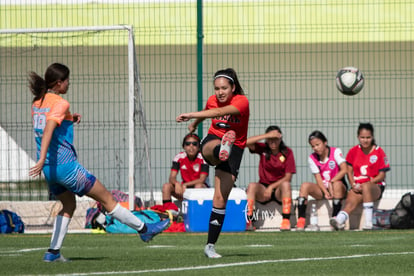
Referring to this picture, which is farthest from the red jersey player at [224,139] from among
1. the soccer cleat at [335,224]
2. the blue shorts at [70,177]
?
the soccer cleat at [335,224]

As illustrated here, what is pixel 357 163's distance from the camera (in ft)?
40.8

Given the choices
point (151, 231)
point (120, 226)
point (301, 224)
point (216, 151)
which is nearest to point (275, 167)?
point (301, 224)

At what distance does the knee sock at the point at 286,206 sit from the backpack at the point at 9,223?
3.35 meters

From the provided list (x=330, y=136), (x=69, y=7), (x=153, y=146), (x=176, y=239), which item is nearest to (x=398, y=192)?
(x=330, y=136)

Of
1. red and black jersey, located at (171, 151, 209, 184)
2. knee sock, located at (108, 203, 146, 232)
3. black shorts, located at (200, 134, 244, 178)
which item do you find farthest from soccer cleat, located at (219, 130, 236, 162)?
red and black jersey, located at (171, 151, 209, 184)

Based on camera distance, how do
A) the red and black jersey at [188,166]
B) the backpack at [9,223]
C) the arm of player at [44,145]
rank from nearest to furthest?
the arm of player at [44,145], the backpack at [9,223], the red and black jersey at [188,166]

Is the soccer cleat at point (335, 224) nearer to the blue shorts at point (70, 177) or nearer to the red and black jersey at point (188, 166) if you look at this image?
the red and black jersey at point (188, 166)

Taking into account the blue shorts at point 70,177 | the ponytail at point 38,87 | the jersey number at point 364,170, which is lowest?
the jersey number at point 364,170

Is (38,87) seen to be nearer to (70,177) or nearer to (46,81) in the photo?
(46,81)

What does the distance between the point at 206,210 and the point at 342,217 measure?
172cm

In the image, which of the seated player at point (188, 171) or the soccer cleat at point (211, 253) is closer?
the soccer cleat at point (211, 253)

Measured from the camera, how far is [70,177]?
7.30 meters

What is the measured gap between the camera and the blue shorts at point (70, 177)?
7293mm

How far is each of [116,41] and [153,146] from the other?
2.40 m
